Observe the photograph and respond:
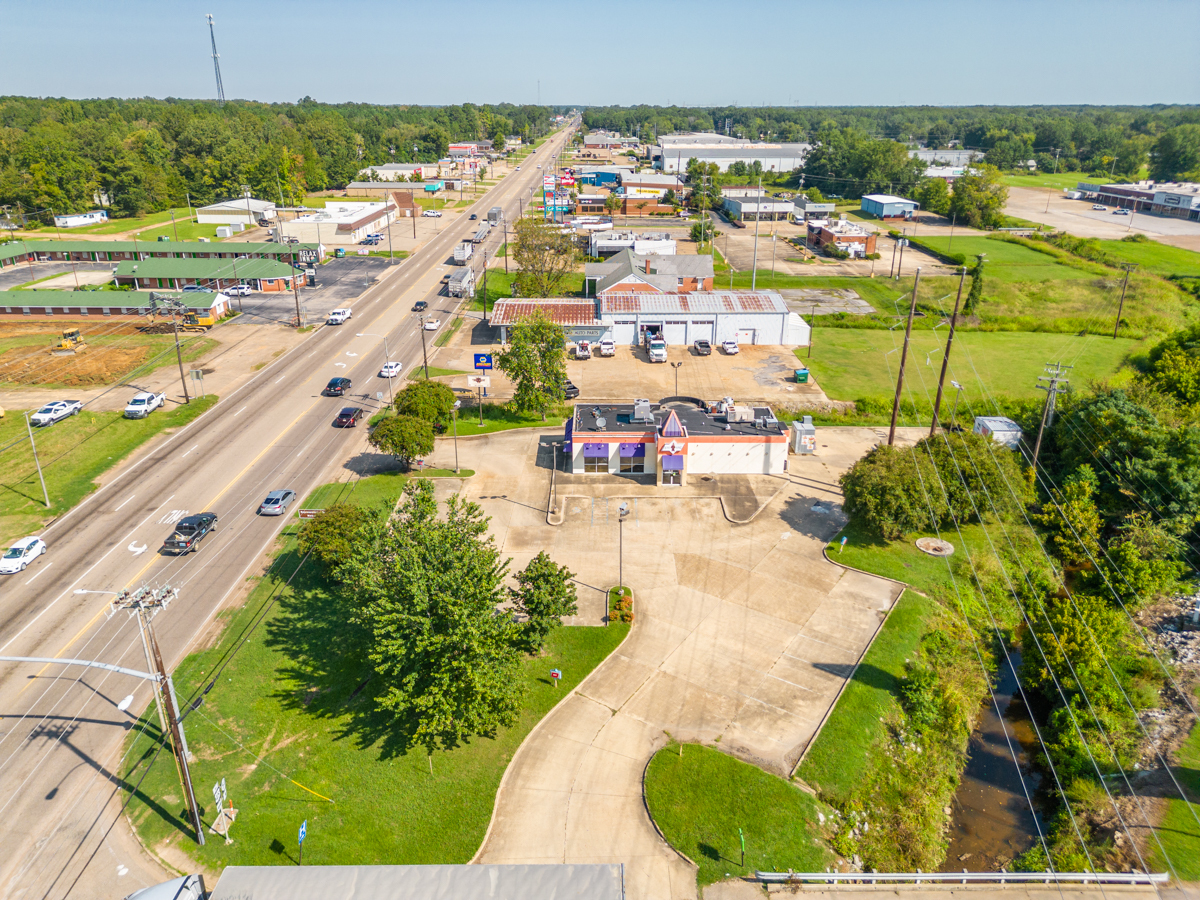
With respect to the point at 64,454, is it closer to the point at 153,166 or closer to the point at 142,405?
the point at 142,405

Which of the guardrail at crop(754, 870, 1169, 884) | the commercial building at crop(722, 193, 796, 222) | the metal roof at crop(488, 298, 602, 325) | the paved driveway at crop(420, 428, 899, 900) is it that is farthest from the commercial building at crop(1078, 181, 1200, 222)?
the guardrail at crop(754, 870, 1169, 884)

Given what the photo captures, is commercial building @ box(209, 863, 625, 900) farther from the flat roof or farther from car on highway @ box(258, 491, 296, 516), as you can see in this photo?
the flat roof

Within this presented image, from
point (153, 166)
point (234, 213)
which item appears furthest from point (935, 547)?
point (153, 166)

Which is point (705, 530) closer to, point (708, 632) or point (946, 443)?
point (708, 632)

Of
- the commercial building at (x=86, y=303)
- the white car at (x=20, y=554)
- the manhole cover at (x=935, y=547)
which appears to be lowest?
the manhole cover at (x=935, y=547)

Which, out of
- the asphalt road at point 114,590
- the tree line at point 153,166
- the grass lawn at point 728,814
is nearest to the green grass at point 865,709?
the grass lawn at point 728,814

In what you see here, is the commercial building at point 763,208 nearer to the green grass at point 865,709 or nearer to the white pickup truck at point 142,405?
the white pickup truck at point 142,405
